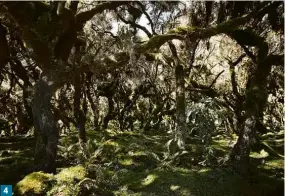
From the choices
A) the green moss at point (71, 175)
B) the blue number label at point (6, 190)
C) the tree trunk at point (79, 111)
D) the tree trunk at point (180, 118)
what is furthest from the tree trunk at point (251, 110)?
the blue number label at point (6, 190)

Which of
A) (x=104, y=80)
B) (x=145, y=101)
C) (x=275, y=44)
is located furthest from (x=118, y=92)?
(x=275, y=44)

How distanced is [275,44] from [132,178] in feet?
21.2

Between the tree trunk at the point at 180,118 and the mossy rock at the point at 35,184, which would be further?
the tree trunk at the point at 180,118

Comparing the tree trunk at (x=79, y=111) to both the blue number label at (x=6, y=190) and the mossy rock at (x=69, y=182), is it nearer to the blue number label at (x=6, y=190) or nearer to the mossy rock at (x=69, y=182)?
the mossy rock at (x=69, y=182)

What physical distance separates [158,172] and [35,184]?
12.4 feet

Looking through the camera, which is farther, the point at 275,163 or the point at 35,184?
the point at 275,163

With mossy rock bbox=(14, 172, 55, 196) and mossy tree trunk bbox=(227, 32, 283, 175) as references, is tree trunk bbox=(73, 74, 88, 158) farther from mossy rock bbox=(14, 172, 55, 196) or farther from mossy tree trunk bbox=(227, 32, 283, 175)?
mossy tree trunk bbox=(227, 32, 283, 175)

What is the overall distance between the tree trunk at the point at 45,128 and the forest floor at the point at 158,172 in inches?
36.5

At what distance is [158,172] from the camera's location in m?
10.3

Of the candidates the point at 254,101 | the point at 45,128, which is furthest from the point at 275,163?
the point at 45,128

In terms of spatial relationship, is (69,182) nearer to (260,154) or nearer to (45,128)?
(45,128)

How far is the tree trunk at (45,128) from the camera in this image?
8.95 m

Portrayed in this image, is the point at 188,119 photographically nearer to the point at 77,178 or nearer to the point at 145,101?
the point at 77,178

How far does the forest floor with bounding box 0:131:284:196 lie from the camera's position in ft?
29.7
